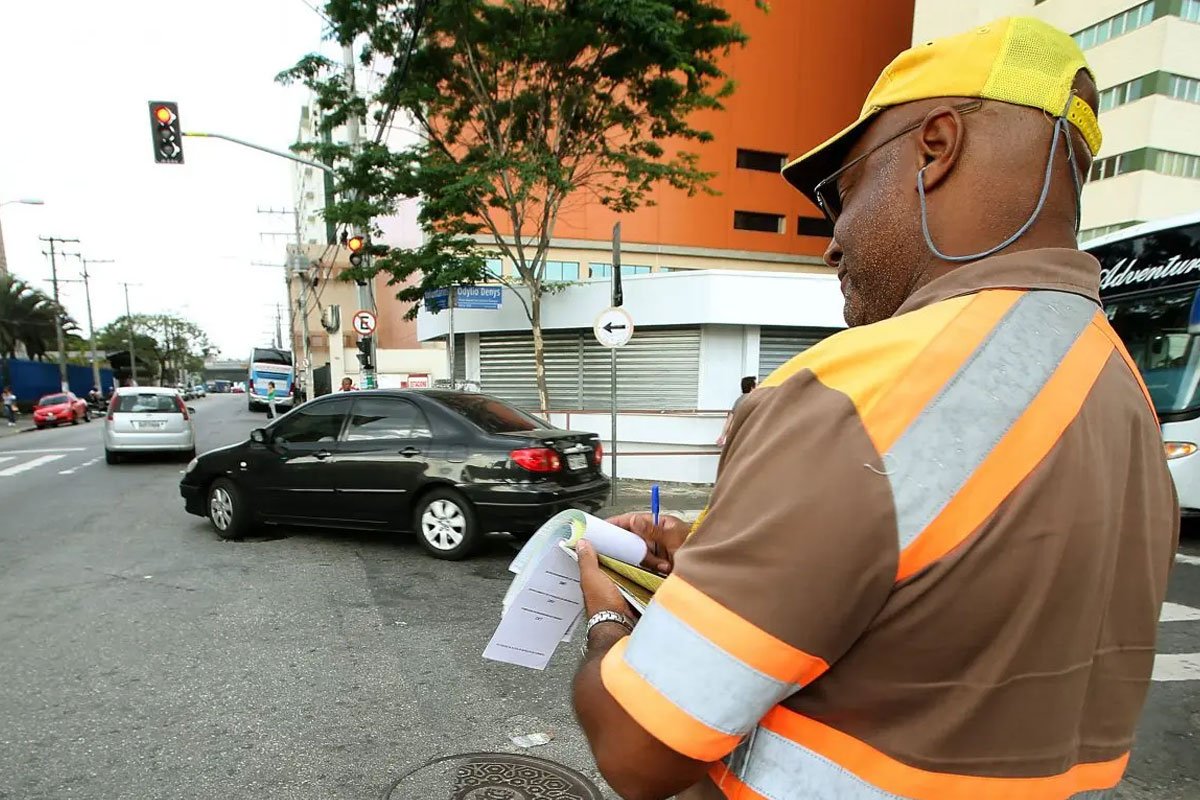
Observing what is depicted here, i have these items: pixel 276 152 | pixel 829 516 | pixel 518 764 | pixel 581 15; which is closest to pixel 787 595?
pixel 829 516

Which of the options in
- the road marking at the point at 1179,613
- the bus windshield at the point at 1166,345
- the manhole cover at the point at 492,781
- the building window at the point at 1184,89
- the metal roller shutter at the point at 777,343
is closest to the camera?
the manhole cover at the point at 492,781

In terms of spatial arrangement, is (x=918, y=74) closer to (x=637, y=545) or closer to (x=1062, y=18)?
(x=637, y=545)

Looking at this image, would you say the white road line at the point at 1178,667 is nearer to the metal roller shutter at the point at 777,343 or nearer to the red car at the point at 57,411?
the metal roller shutter at the point at 777,343

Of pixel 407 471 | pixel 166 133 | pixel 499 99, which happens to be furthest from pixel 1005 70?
pixel 166 133

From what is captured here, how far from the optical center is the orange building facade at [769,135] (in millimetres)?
30125

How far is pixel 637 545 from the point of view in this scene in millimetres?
1465

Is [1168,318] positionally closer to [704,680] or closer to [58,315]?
[704,680]

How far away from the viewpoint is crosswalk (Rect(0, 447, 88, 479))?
1268 centimetres

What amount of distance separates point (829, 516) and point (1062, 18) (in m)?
40.7

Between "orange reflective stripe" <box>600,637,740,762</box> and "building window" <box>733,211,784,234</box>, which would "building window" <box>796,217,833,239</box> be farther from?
"orange reflective stripe" <box>600,637,740,762</box>

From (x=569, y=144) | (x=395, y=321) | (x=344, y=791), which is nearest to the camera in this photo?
(x=344, y=791)

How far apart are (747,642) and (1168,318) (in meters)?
9.01

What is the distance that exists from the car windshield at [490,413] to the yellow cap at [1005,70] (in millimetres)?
5633

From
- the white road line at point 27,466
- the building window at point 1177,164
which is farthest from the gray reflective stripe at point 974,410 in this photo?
the building window at point 1177,164
